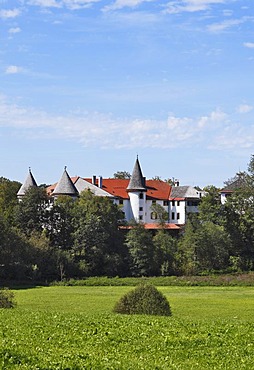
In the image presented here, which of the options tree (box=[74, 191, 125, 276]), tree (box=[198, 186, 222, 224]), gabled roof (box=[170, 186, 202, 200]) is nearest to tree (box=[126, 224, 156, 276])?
tree (box=[74, 191, 125, 276])

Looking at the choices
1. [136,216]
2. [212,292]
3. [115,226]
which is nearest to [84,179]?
[136,216]

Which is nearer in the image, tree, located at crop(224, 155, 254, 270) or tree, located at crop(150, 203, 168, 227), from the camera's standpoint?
tree, located at crop(224, 155, 254, 270)

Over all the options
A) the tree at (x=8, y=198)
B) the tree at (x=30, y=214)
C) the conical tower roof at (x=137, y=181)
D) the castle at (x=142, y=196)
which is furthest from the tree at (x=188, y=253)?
the tree at (x=8, y=198)

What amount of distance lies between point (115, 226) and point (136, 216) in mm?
19523

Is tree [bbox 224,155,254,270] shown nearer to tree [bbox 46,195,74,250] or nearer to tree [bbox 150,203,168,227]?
tree [bbox 150,203,168,227]

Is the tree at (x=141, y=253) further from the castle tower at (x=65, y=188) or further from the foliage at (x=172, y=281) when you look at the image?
the castle tower at (x=65, y=188)

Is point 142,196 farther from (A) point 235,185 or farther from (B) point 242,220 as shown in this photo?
(B) point 242,220

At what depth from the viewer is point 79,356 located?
13.9 meters

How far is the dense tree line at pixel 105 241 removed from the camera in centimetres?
7362

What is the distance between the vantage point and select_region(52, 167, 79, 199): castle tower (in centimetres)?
9419

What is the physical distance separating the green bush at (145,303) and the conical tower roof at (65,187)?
2620 inches

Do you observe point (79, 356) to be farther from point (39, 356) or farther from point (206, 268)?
point (206, 268)

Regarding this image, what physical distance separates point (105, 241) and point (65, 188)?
57.1 feet

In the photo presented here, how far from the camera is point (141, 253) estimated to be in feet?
255
